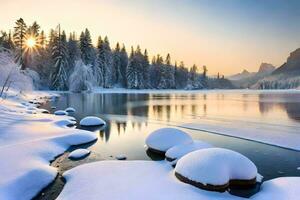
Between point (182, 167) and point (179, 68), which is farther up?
point (179, 68)

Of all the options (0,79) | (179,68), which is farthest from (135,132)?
(179,68)

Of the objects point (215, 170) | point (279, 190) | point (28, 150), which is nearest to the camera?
point (279, 190)

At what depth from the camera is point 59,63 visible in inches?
2446

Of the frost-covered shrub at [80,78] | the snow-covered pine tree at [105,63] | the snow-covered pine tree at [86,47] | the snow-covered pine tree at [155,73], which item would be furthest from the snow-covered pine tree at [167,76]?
the frost-covered shrub at [80,78]

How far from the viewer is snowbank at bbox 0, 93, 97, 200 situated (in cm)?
831

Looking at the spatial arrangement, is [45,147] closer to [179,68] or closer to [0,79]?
[0,79]

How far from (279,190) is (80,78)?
5633 centimetres

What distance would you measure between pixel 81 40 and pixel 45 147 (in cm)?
6190

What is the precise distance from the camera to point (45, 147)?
12391 mm

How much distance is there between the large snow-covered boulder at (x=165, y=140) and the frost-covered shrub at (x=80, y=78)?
4902cm

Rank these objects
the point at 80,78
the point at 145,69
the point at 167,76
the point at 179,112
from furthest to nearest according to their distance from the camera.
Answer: the point at 167,76 → the point at 145,69 → the point at 80,78 → the point at 179,112

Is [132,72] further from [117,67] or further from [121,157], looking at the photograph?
[121,157]

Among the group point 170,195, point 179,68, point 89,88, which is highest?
point 179,68

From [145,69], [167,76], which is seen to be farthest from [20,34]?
[167,76]
